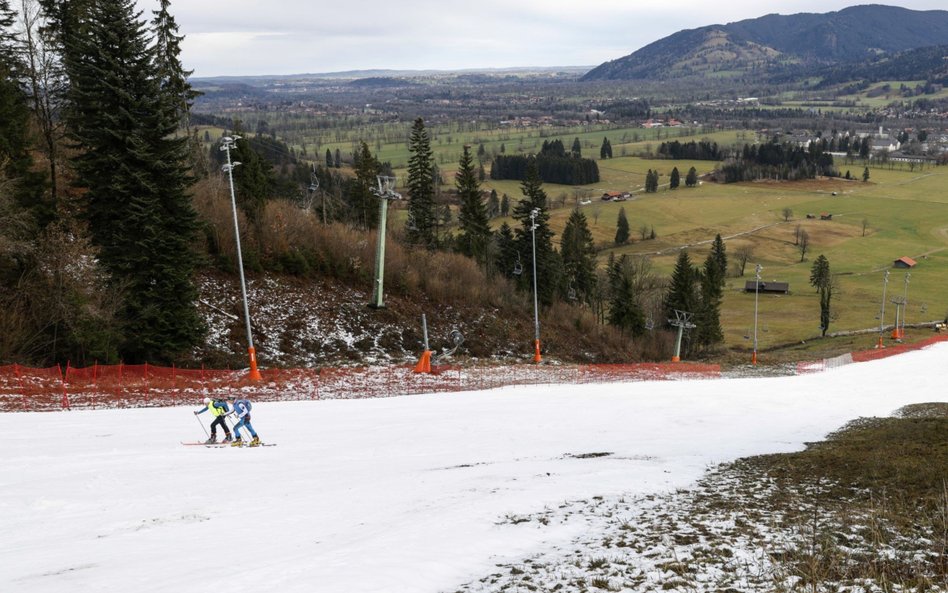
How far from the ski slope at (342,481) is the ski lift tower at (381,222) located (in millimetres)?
16976

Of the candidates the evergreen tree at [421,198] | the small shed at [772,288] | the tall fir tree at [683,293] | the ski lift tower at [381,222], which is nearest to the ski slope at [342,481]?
the ski lift tower at [381,222]

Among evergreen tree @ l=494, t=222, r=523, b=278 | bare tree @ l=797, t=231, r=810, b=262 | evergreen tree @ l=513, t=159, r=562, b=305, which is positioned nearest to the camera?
evergreen tree @ l=513, t=159, r=562, b=305

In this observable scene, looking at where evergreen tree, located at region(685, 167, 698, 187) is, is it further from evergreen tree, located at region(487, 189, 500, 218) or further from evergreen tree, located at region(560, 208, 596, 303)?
evergreen tree, located at region(560, 208, 596, 303)

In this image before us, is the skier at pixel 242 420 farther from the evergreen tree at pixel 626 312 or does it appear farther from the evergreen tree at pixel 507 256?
the evergreen tree at pixel 626 312

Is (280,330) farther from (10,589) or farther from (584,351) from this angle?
(10,589)

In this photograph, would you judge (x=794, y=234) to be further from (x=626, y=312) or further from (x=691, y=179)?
(x=626, y=312)

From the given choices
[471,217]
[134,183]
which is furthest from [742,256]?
[134,183]

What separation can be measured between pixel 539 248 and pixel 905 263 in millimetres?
93240

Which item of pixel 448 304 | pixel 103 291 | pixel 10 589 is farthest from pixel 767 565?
pixel 448 304

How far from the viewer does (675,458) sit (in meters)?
18.0

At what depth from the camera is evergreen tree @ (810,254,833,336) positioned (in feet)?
289

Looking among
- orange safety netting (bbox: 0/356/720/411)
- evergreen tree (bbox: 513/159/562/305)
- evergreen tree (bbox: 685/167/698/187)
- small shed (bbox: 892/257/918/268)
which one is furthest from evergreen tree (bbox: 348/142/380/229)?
evergreen tree (bbox: 685/167/698/187)

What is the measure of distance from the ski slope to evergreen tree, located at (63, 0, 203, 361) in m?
9.85

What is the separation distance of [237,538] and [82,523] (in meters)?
3.14
